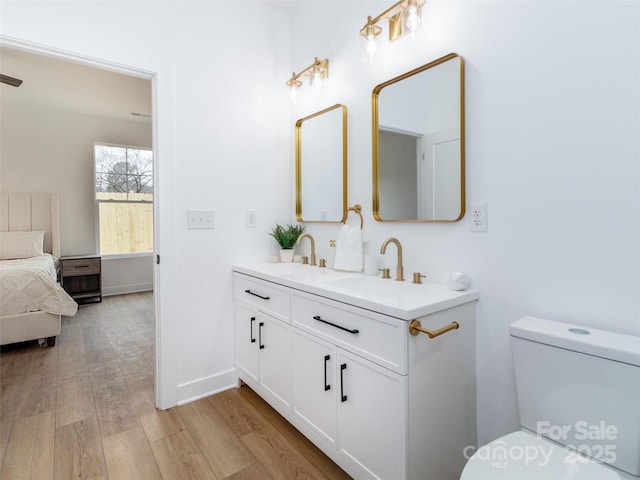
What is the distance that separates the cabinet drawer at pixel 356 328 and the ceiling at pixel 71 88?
300cm

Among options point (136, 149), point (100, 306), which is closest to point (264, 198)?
point (100, 306)

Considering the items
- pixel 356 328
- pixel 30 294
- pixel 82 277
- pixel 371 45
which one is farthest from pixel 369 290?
pixel 82 277

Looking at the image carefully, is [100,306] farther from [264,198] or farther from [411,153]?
[411,153]

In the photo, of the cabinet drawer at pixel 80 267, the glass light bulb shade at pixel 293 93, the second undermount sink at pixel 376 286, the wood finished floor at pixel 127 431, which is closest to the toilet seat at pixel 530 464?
the second undermount sink at pixel 376 286

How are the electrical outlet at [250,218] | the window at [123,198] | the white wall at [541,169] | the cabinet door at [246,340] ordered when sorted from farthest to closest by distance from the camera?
A: 1. the window at [123,198]
2. the electrical outlet at [250,218]
3. the cabinet door at [246,340]
4. the white wall at [541,169]

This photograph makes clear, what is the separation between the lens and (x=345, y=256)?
192 cm

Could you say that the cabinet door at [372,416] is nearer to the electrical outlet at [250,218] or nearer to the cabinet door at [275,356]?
the cabinet door at [275,356]

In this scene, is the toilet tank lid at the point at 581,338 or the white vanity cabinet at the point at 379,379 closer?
the toilet tank lid at the point at 581,338

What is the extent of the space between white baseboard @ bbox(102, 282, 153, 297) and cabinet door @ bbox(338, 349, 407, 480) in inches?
192

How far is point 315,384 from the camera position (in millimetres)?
1562

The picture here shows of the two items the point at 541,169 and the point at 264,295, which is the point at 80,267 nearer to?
the point at 264,295

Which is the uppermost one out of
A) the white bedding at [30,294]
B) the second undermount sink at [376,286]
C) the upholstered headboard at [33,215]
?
the upholstered headboard at [33,215]

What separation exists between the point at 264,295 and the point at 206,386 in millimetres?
785

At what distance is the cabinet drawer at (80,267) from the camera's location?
14.7 feet
